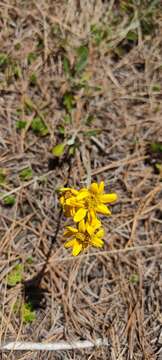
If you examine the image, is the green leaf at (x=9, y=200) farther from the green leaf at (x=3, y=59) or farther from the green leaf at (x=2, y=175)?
the green leaf at (x=3, y=59)

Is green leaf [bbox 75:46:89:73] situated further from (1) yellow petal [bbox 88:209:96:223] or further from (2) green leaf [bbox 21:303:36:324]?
(2) green leaf [bbox 21:303:36:324]

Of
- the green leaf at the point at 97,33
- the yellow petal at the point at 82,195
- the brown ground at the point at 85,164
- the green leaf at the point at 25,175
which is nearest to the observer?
the yellow petal at the point at 82,195

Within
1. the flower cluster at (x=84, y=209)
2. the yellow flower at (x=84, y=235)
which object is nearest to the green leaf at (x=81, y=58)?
the flower cluster at (x=84, y=209)

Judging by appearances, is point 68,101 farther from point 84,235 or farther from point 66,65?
point 84,235

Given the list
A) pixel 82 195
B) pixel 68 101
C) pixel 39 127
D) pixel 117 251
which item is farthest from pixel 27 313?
pixel 68 101

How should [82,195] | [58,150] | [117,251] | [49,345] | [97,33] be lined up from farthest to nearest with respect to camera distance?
[97,33] < [58,150] < [117,251] < [49,345] < [82,195]

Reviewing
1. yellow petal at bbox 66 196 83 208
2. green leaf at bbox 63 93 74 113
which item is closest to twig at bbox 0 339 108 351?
yellow petal at bbox 66 196 83 208

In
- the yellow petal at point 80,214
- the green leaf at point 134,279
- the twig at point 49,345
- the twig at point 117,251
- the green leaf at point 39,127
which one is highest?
the green leaf at point 39,127
